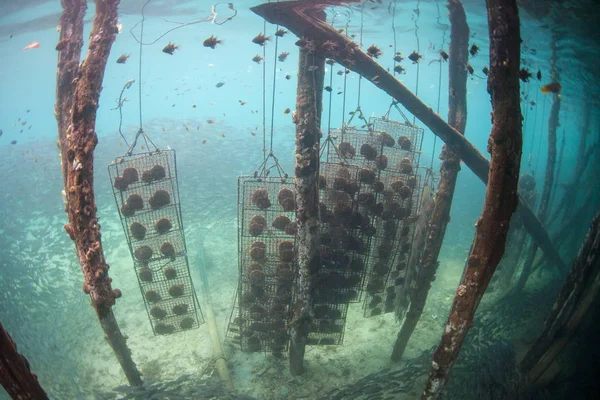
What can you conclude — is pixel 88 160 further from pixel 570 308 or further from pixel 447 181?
pixel 570 308

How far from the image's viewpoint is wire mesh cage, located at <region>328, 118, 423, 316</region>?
698 centimetres

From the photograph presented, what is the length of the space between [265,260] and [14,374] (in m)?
4.31

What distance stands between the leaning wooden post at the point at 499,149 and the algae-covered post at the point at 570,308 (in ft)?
11.5

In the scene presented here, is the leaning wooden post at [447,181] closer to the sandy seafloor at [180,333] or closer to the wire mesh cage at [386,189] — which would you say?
the wire mesh cage at [386,189]

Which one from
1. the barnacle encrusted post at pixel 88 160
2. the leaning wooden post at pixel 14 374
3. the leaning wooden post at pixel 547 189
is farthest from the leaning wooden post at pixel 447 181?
the leaning wooden post at pixel 14 374

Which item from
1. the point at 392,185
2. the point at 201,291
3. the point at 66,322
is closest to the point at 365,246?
the point at 392,185

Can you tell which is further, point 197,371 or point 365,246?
point 197,371

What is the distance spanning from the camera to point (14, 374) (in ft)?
9.28

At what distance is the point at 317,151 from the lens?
5883 millimetres

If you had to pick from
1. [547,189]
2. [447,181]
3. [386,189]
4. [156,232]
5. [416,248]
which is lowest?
[416,248]

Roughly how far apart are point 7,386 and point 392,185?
671 cm

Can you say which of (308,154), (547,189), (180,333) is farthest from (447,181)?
(180,333)

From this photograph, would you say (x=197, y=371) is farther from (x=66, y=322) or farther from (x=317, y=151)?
(x=317, y=151)

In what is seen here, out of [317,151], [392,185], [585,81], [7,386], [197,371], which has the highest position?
[585,81]
